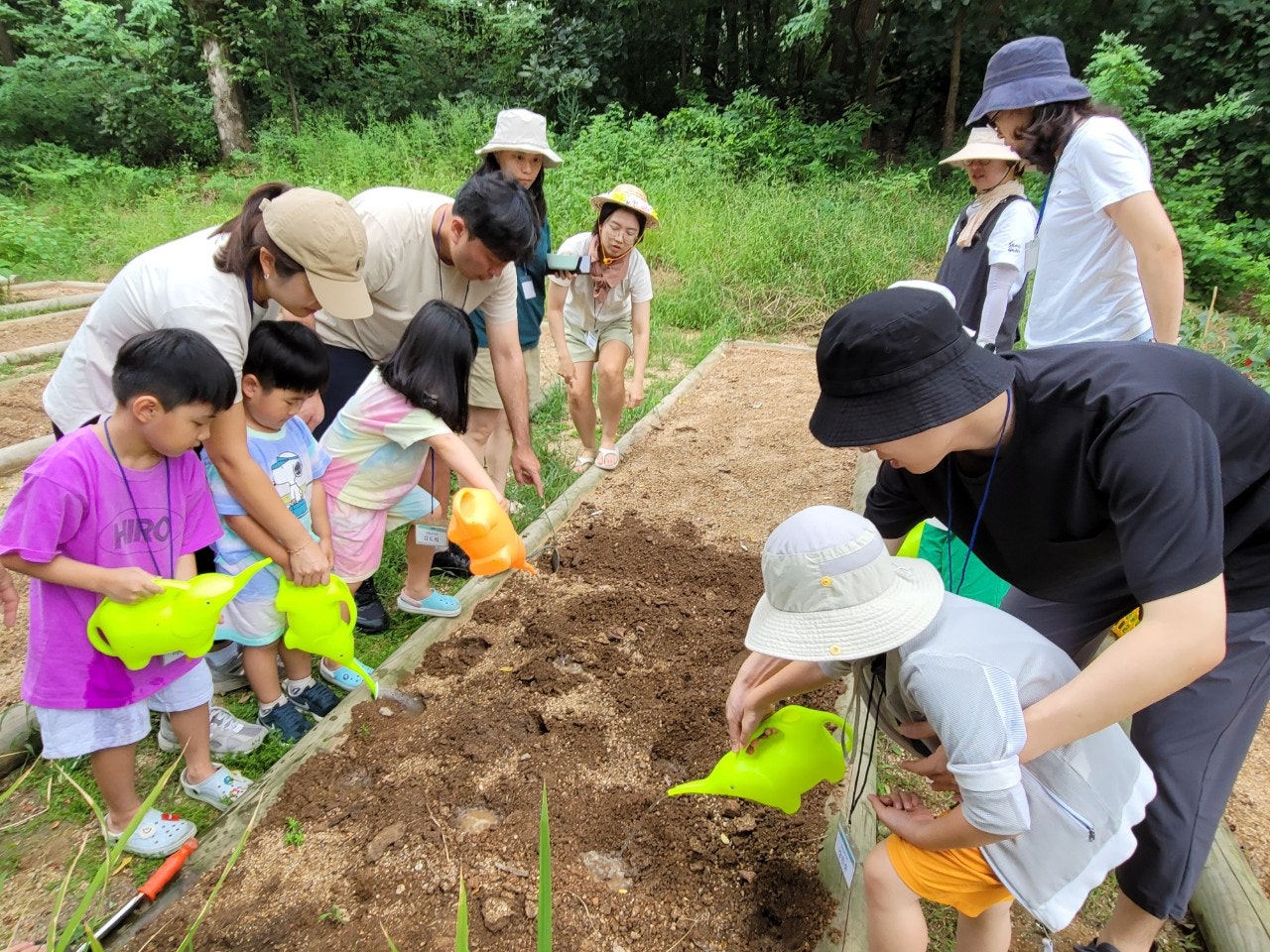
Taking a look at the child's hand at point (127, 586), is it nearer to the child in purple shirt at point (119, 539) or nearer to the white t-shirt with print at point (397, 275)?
the child in purple shirt at point (119, 539)

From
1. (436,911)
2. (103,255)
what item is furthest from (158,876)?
(103,255)

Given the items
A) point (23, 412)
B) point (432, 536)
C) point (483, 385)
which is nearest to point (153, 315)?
point (432, 536)

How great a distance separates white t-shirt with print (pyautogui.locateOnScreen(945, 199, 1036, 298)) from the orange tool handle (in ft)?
10.4

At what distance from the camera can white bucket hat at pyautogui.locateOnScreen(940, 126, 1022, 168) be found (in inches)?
120

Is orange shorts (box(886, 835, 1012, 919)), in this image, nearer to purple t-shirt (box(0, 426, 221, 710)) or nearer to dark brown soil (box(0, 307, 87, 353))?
purple t-shirt (box(0, 426, 221, 710))

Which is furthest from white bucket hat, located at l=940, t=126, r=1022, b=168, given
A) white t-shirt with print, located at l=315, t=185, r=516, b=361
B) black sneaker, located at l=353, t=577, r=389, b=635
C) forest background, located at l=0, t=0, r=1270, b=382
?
forest background, located at l=0, t=0, r=1270, b=382

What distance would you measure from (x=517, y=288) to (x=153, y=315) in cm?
174

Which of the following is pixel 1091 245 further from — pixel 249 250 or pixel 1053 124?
pixel 249 250

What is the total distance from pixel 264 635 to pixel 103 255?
878 centimetres

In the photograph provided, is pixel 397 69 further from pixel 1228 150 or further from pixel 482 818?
pixel 482 818

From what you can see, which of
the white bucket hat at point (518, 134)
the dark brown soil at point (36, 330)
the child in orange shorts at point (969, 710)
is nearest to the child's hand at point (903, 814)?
the child in orange shorts at point (969, 710)

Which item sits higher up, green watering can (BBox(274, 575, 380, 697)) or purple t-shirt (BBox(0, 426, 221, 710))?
purple t-shirt (BBox(0, 426, 221, 710))

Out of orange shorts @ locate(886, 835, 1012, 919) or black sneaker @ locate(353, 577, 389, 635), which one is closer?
orange shorts @ locate(886, 835, 1012, 919)

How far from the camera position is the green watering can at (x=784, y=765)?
171cm
